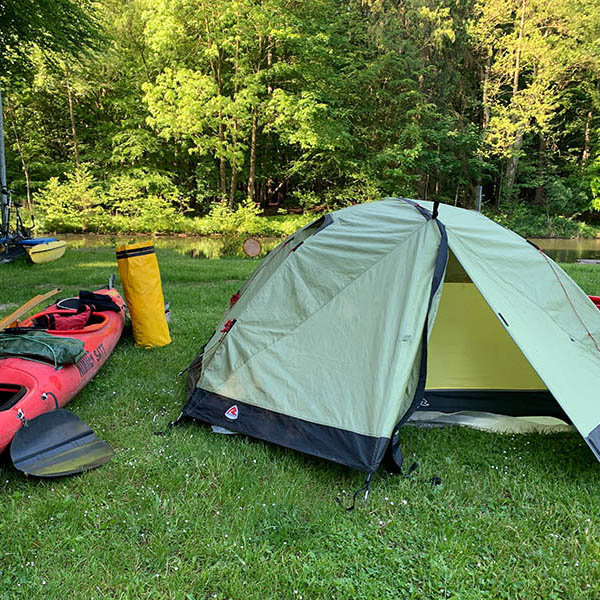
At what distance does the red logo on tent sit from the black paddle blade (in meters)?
0.68

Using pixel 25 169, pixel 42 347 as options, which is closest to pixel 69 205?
pixel 25 169

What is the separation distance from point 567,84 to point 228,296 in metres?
21.9

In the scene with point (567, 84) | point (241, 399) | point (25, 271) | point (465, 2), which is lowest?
point (25, 271)

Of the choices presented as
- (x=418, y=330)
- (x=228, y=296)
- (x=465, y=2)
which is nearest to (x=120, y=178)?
(x=228, y=296)

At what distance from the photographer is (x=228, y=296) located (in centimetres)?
676

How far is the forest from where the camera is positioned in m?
16.6

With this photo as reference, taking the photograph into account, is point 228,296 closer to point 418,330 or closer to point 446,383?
point 446,383

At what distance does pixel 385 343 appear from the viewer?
2.63 m

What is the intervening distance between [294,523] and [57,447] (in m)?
1.38

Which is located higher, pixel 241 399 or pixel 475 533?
pixel 241 399

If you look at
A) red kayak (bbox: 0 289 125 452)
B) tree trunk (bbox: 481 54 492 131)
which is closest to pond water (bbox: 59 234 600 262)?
tree trunk (bbox: 481 54 492 131)

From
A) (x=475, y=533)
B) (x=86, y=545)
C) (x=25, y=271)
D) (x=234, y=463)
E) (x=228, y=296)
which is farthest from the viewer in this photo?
(x=25, y=271)

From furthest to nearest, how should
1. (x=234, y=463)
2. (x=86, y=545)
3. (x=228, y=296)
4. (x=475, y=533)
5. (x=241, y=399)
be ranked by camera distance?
(x=228, y=296)
(x=241, y=399)
(x=234, y=463)
(x=475, y=533)
(x=86, y=545)

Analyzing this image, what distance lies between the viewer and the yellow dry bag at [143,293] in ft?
14.1
